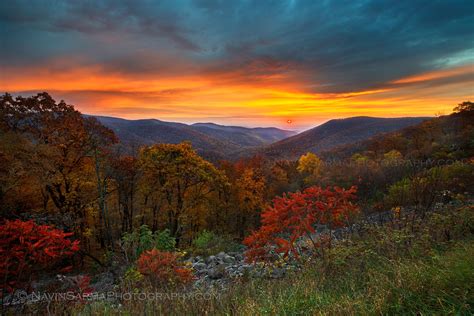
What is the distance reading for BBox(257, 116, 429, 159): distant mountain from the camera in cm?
13025

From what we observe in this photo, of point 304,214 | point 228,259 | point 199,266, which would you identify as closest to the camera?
point 304,214

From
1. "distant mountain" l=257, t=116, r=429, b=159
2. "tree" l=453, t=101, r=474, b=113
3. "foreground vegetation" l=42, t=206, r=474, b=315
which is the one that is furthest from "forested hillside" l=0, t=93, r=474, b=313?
"distant mountain" l=257, t=116, r=429, b=159

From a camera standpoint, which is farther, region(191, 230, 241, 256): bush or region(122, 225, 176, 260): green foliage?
region(191, 230, 241, 256): bush

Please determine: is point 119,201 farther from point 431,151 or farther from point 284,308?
point 431,151

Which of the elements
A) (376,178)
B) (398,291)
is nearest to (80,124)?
(398,291)

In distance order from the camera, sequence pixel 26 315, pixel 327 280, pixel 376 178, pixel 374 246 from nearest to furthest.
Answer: pixel 327 280, pixel 26 315, pixel 374 246, pixel 376 178

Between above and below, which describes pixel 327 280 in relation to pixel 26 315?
above

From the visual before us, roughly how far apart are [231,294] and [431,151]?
27.3 meters

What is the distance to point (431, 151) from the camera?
24188 millimetres

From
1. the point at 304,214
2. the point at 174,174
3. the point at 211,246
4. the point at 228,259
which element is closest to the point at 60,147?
the point at 174,174

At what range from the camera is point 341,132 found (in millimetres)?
150875

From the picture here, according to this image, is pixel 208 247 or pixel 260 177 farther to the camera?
pixel 260 177

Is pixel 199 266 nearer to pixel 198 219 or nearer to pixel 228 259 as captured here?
pixel 228 259

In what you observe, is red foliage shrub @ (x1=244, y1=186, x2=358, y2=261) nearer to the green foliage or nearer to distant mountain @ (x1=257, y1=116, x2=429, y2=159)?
the green foliage
